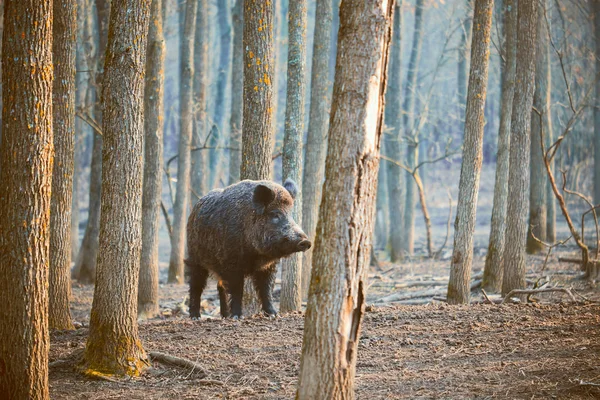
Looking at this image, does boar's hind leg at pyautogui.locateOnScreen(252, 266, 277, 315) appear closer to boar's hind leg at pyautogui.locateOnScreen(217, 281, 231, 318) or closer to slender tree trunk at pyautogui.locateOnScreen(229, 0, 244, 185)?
boar's hind leg at pyautogui.locateOnScreen(217, 281, 231, 318)

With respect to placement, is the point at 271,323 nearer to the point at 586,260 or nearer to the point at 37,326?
the point at 37,326

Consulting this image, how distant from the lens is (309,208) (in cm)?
1335

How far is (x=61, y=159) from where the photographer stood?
849cm

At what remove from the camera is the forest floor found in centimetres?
559

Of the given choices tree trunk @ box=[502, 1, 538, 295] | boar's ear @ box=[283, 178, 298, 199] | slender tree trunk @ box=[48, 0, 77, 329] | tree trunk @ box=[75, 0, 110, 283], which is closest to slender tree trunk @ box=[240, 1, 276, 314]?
boar's ear @ box=[283, 178, 298, 199]

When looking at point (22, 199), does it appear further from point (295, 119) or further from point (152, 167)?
point (152, 167)

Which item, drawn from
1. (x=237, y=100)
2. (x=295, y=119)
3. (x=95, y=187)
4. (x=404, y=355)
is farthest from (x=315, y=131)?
(x=404, y=355)

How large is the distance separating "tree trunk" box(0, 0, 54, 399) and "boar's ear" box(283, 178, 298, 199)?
499cm

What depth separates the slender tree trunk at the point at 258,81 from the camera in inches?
364

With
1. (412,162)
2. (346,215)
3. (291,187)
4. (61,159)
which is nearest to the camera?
(346,215)

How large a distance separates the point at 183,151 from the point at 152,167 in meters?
5.01

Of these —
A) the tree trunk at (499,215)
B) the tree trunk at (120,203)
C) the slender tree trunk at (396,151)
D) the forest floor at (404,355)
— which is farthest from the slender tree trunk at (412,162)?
the tree trunk at (120,203)

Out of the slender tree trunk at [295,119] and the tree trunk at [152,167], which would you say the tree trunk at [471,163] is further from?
the tree trunk at [152,167]

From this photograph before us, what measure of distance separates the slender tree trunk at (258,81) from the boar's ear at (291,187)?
490 mm
